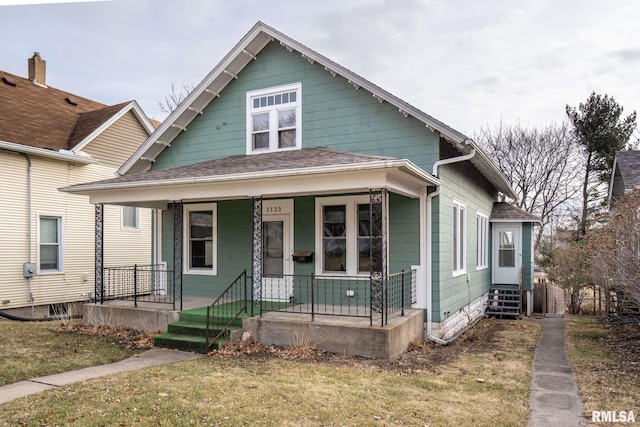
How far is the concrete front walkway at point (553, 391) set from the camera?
200 inches

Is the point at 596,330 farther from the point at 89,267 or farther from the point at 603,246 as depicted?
the point at 89,267

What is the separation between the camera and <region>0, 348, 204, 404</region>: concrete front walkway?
5.80 meters

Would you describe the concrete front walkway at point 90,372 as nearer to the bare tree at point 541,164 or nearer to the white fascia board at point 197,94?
the white fascia board at point 197,94

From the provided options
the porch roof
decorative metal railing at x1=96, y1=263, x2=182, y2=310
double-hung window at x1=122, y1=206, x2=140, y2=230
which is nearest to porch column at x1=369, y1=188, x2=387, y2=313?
the porch roof

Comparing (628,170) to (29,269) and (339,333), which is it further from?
(29,269)

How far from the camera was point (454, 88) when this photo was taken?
26375 mm

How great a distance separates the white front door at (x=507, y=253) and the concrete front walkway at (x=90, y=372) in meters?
10.9

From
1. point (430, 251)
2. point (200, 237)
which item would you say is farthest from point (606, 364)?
point (200, 237)

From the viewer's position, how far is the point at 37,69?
16.6 metres

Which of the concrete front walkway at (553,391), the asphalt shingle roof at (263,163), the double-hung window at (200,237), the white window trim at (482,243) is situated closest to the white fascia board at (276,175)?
the asphalt shingle roof at (263,163)

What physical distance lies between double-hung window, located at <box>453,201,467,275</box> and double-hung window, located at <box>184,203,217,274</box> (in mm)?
5708

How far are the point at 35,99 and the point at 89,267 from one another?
5801 millimetres

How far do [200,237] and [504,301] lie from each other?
928 cm

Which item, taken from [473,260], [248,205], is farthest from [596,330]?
[248,205]
